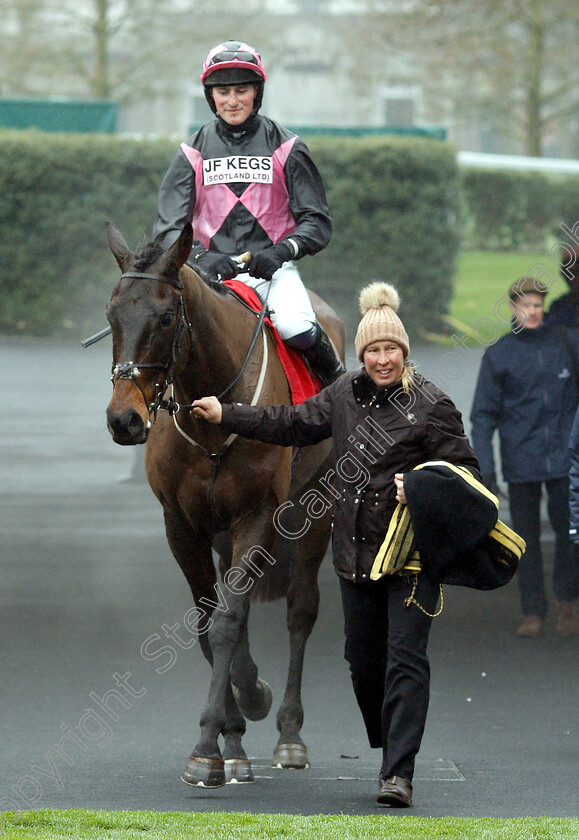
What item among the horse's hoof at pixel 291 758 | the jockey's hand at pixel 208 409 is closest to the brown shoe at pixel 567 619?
the horse's hoof at pixel 291 758

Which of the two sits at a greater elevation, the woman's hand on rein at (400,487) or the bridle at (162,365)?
the bridle at (162,365)

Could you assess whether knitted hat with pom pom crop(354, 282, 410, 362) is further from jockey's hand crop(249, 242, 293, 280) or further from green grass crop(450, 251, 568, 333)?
green grass crop(450, 251, 568, 333)

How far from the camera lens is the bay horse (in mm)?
4605

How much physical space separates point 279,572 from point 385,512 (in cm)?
179

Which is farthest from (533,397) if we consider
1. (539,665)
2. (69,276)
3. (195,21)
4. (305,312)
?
(195,21)

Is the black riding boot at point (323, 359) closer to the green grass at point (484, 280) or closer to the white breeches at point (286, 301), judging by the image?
the white breeches at point (286, 301)

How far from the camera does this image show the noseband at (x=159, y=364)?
4508mm

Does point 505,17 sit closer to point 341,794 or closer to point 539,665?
point 539,665

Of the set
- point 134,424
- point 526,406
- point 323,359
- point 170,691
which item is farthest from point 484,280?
point 134,424

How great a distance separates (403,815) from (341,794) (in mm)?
526

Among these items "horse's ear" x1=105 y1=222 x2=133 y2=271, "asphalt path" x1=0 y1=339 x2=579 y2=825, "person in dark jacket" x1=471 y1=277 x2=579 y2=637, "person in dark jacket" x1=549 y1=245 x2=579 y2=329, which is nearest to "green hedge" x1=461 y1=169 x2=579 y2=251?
"asphalt path" x1=0 y1=339 x2=579 y2=825

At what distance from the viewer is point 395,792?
4.62 meters

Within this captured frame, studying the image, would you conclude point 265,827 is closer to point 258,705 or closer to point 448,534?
point 448,534

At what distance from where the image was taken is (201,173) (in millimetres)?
5828
